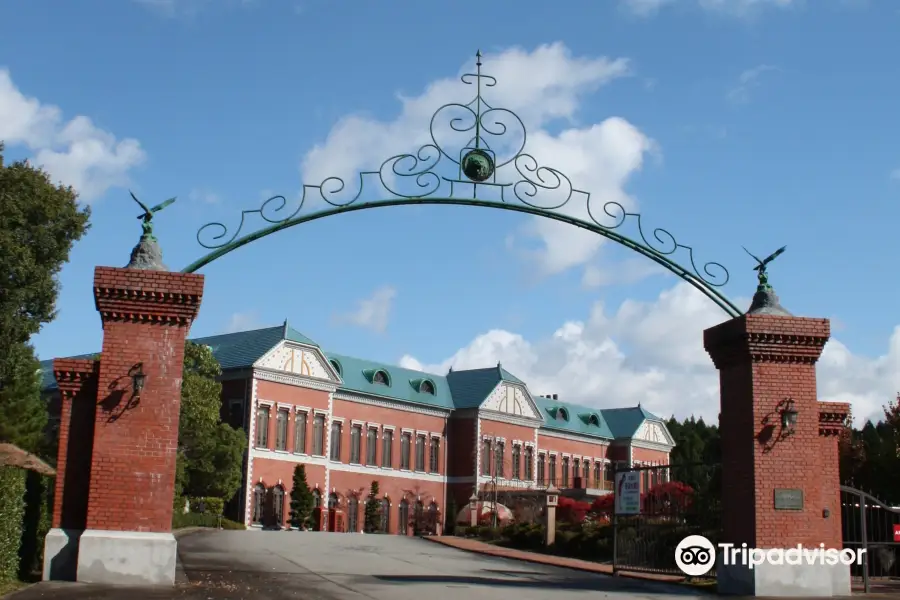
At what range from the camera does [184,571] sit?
17391 millimetres

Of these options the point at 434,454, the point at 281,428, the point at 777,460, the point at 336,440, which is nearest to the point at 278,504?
the point at 281,428

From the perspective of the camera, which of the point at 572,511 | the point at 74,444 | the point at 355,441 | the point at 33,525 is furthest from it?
the point at 355,441

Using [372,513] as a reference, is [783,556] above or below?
above

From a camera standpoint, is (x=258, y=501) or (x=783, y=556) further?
(x=258, y=501)

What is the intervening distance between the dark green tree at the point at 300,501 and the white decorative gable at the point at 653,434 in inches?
1261

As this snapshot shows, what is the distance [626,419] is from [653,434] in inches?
94.6

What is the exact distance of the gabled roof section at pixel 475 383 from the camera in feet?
201

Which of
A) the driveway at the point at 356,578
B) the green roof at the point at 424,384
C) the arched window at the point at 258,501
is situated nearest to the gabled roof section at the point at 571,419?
the green roof at the point at 424,384

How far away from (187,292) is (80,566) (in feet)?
12.8

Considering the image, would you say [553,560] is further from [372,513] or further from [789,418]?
[372,513]

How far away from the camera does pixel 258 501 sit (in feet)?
158

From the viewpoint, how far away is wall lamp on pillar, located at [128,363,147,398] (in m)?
14.3

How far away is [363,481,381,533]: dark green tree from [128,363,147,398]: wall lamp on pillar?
40.6 meters

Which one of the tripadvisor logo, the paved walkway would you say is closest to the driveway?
the paved walkway
